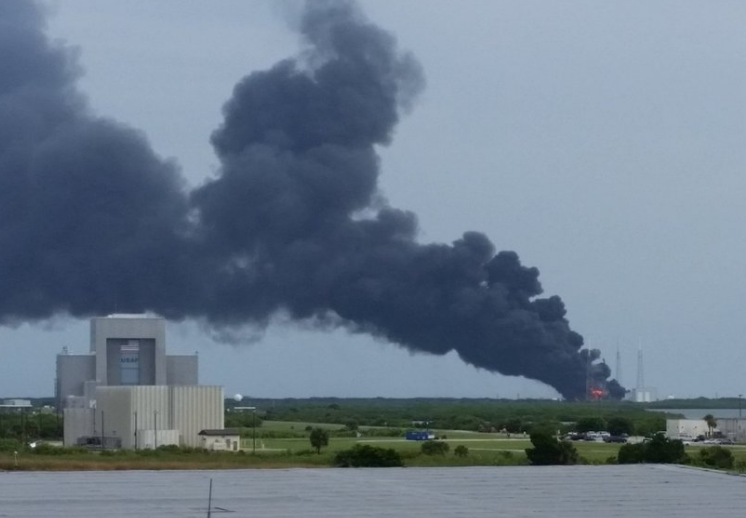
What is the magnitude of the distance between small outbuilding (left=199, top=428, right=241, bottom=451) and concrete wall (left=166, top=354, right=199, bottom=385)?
12074mm

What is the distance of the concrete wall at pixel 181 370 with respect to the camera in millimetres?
79725

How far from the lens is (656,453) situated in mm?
47250

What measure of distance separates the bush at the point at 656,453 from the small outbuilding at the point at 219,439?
21.4 meters

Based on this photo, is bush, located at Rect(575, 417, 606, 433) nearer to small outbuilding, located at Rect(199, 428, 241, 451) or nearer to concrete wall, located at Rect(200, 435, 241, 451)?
small outbuilding, located at Rect(199, 428, 241, 451)

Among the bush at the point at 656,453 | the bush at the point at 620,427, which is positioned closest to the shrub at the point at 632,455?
the bush at the point at 656,453

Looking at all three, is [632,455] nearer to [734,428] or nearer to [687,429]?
[687,429]

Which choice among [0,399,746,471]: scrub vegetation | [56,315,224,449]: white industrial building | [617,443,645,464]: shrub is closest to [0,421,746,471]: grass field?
[0,399,746,471]: scrub vegetation

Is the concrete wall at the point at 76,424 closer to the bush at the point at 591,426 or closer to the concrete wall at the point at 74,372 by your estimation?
the concrete wall at the point at 74,372

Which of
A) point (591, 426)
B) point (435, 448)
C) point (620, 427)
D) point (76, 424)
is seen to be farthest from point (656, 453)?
point (591, 426)

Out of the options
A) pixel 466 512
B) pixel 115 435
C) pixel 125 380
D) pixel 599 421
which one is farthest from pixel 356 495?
pixel 599 421

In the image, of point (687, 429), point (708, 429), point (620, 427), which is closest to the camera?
point (687, 429)

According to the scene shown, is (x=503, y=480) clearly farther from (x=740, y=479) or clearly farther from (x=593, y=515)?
(x=593, y=515)

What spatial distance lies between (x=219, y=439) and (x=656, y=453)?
2588cm

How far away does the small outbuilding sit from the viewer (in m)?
65.5
